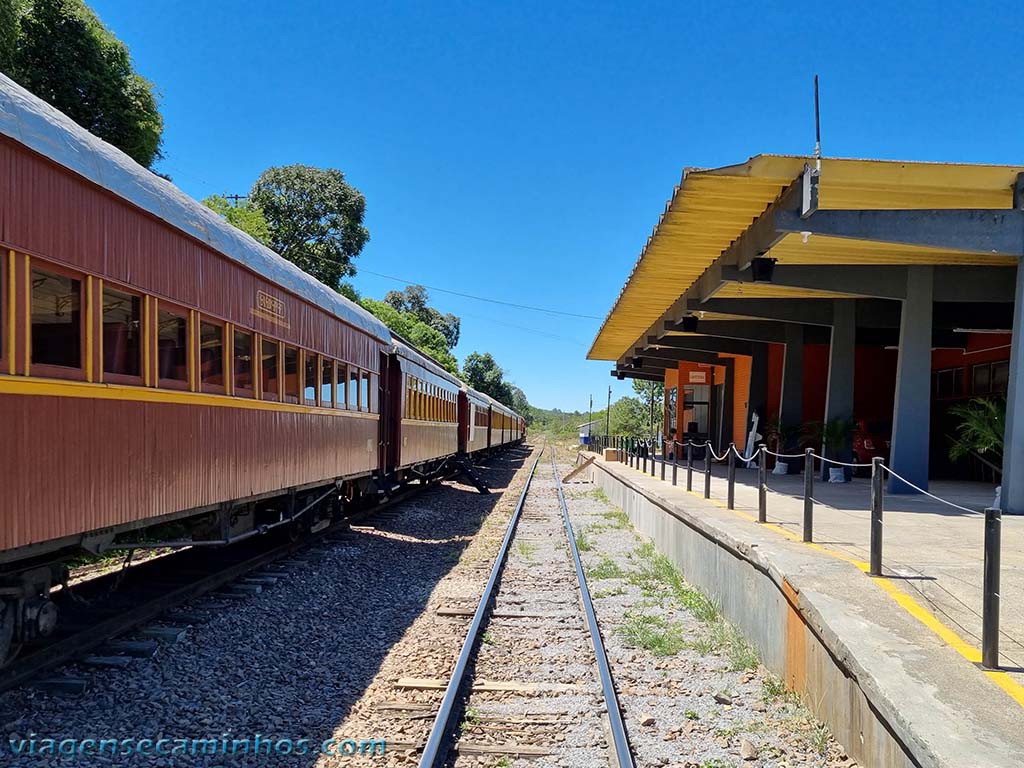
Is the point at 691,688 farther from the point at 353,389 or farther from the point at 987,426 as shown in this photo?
the point at 987,426

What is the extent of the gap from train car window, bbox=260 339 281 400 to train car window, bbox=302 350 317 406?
2.81ft

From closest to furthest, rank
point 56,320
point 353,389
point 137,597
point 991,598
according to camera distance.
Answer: point 991,598 < point 56,320 < point 137,597 < point 353,389

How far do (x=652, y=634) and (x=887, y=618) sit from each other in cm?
243

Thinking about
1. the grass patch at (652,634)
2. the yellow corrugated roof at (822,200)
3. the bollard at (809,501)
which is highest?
the yellow corrugated roof at (822,200)

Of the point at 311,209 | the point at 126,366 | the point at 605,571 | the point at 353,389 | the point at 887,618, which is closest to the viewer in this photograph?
the point at 887,618

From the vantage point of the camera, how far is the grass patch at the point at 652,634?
6492mm

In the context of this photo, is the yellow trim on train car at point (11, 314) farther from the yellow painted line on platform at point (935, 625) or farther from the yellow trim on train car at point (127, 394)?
the yellow painted line on platform at point (935, 625)

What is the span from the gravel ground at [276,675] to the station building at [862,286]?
5715 millimetres

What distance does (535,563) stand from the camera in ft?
34.4

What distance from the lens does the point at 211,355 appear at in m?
6.66

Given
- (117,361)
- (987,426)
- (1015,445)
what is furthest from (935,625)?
(987,426)

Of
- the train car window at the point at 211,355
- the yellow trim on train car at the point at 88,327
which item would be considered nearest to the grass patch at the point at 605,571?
the train car window at the point at 211,355

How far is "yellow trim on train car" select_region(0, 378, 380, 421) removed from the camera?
13.9 feet

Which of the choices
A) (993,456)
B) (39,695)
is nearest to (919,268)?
(993,456)
